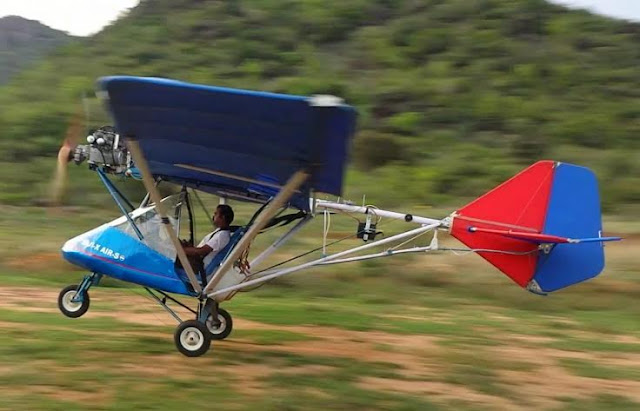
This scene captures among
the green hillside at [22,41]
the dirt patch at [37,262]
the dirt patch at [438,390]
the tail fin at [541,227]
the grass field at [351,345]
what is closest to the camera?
the grass field at [351,345]

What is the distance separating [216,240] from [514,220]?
126 inches

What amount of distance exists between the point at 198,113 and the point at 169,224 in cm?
159

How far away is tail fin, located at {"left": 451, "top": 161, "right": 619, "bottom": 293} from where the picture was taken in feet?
28.6

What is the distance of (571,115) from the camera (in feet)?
102

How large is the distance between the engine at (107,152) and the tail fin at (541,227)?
11.7 feet

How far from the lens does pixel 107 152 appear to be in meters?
8.28

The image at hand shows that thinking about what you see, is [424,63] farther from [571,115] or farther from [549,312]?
[549,312]

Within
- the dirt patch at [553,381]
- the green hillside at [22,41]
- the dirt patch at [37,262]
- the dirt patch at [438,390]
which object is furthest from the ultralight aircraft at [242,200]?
the green hillside at [22,41]

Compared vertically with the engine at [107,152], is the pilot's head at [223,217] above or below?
below

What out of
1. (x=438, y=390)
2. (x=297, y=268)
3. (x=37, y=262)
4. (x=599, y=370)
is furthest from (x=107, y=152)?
(x=37, y=262)

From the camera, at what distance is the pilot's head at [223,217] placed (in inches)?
343

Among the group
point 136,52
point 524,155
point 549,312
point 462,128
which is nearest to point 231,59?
point 136,52

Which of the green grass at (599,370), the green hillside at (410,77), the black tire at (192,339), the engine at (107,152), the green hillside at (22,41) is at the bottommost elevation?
the black tire at (192,339)

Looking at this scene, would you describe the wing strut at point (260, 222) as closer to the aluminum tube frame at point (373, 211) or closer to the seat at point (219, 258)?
the seat at point (219, 258)
